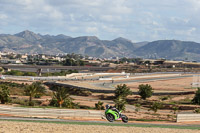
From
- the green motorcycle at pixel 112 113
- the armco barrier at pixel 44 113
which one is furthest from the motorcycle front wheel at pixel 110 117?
the armco barrier at pixel 44 113

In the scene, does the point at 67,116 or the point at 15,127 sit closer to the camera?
the point at 15,127

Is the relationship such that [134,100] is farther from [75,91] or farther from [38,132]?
[38,132]

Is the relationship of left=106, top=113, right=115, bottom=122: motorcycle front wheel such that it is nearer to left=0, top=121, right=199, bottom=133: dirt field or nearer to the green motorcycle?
the green motorcycle

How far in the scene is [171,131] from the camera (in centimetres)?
2438

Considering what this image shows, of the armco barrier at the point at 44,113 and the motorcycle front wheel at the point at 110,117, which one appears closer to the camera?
the motorcycle front wheel at the point at 110,117

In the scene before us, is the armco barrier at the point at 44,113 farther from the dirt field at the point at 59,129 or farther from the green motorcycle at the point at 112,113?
the dirt field at the point at 59,129

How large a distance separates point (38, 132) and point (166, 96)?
6705 centimetres

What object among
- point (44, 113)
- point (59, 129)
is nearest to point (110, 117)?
point (59, 129)

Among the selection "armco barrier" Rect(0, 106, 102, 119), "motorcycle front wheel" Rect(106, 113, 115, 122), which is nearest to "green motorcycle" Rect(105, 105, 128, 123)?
"motorcycle front wheel" Rect(106, 113, 115, 122)

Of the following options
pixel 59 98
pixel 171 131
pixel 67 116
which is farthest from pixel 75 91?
pixel 171 131

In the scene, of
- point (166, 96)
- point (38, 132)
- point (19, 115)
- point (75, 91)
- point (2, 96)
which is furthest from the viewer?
point (75, 91)

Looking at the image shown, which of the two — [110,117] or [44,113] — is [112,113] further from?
[44,113]

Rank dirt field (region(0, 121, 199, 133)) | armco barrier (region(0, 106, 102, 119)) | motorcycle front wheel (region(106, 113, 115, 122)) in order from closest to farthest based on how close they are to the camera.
Answer: dirt field (region(0, 121, 199, 133)), motorcycle front wheel (region(106, 113, 115, 122)), armco barrier (region(0, 106, 102, 119))

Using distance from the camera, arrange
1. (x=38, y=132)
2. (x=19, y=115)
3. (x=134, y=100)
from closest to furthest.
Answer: (x=38, y=132)
(x=19, y=115)
(x=134, y=100)
